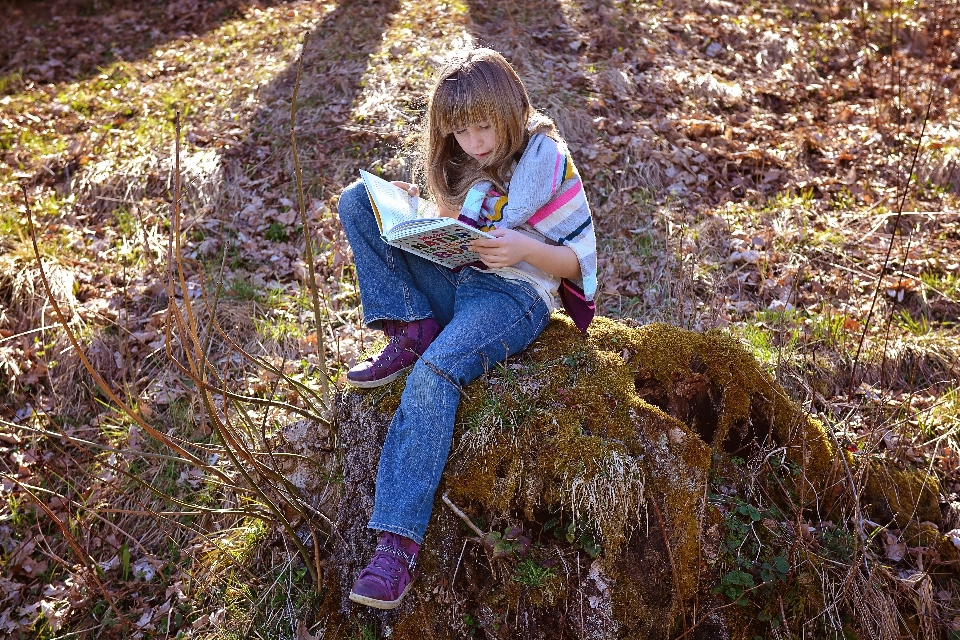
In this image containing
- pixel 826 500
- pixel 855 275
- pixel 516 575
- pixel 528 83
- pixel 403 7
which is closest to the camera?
pixel 516 575

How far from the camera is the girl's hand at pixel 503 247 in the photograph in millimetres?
2875

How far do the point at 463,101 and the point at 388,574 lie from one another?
73.2 inches

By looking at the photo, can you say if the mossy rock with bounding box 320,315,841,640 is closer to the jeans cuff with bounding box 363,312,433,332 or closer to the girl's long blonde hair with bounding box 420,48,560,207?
the jeans cuff with bounding box 363,312,433,332

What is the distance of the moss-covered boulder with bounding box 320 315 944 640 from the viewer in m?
2.74

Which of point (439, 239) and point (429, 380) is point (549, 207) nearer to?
point (439, 239)

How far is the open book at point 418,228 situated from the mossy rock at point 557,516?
53 cm

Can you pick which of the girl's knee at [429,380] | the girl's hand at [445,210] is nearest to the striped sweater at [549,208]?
the girl's hand at [445,210]

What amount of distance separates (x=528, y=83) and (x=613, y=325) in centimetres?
395

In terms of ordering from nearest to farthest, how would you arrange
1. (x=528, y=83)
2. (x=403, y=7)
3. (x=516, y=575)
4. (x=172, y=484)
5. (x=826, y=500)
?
(x=516, y=575) → (x=826, y=500) → (x=172, y=484) → (x=528, y=83) → (x=403, y=7)

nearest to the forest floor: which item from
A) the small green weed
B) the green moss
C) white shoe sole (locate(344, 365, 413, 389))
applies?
the green moss

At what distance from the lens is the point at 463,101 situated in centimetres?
299

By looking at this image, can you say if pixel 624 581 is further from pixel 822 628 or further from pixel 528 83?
pixel 528 83

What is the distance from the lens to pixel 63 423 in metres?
4.55

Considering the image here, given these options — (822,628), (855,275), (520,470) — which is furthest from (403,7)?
(822,628)
